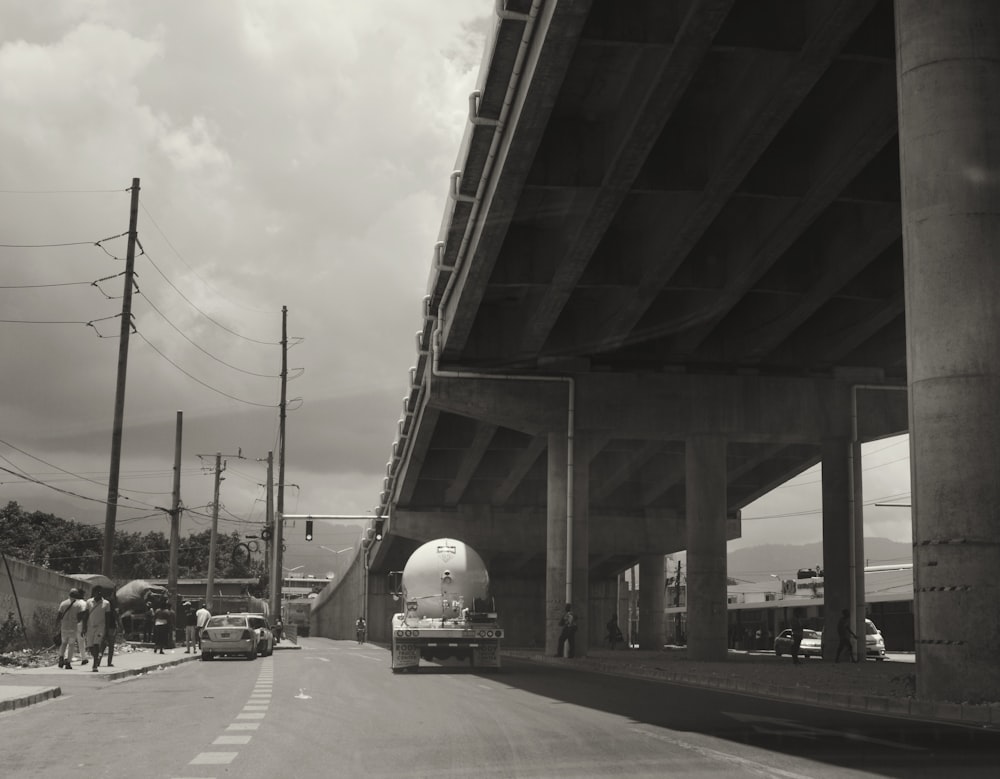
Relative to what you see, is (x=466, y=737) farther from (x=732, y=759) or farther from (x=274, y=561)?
(x=274, y=561)

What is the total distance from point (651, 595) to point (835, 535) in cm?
3037

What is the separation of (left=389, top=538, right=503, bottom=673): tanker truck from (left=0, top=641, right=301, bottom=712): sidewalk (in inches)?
237

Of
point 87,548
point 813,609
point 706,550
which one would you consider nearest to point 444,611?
point 706,550

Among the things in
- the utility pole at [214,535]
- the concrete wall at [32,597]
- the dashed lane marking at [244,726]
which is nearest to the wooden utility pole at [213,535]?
the utility pole at [214,535]

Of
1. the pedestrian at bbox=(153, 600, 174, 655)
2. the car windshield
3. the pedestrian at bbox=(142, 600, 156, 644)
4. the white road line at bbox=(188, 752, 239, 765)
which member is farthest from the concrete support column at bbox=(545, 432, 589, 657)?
the white road line at bbox=(188, 752, 239, 765)

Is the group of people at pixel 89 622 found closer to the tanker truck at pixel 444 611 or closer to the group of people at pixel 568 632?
the tanker truck at pixel 444 611

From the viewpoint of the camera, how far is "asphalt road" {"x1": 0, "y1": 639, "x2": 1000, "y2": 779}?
10.1 m

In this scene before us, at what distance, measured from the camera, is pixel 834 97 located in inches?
967

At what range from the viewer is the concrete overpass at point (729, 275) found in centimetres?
1650

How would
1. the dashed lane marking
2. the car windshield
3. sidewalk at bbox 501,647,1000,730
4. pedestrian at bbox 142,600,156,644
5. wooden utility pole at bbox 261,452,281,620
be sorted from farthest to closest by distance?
wooden utility pole at bbox 261,452,281,620
pedestrian at bbox 142,600,156,644
the car windshield
sidewalk at bbox 501,647,1000,730
the dashed lane marking

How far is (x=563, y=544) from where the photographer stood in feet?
135

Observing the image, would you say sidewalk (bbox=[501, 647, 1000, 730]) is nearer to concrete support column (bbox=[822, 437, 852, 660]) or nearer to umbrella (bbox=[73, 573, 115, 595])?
concrete support column (bbox=[822, 437, 852, 660])

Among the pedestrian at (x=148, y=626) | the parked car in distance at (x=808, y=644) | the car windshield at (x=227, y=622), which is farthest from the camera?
the pedestrian at (x=148, y=626)

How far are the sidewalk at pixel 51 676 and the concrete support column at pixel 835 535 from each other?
19.7 meters
